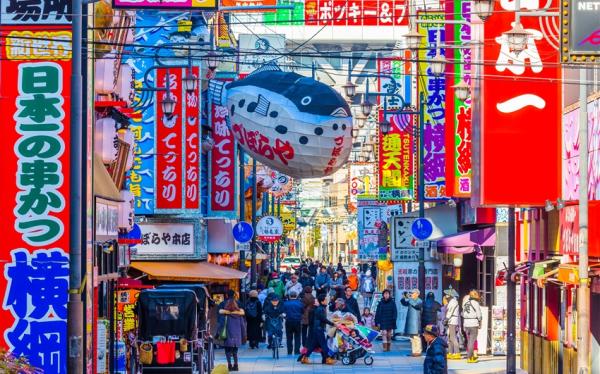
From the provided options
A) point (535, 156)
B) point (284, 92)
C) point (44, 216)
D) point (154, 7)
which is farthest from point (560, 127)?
point (44, 216)

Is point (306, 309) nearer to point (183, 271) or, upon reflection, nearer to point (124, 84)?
point (183, 271)

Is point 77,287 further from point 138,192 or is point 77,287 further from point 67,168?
point 138,192

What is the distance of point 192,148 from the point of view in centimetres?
3703

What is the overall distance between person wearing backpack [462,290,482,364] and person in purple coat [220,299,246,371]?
5.65 m

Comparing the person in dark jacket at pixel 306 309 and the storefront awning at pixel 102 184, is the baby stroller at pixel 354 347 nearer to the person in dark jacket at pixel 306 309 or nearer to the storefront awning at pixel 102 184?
the person in dark jacket at pixel 306 309

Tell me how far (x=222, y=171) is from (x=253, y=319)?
521cm

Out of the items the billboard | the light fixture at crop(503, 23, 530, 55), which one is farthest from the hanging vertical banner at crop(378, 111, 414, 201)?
the billboard

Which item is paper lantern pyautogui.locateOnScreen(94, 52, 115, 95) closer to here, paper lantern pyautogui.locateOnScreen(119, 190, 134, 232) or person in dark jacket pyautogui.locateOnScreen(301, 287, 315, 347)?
paper lantern pyautogui.locateOnScreen(119, 190, 134, 232)

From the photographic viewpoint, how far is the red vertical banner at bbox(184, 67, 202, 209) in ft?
121

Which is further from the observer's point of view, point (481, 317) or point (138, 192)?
point (138, 192)

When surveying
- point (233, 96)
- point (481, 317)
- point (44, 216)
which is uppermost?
point (233, 96)

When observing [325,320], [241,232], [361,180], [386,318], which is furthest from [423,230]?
[361,180]

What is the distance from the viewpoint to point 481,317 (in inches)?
1356

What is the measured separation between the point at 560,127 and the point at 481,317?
952cm
